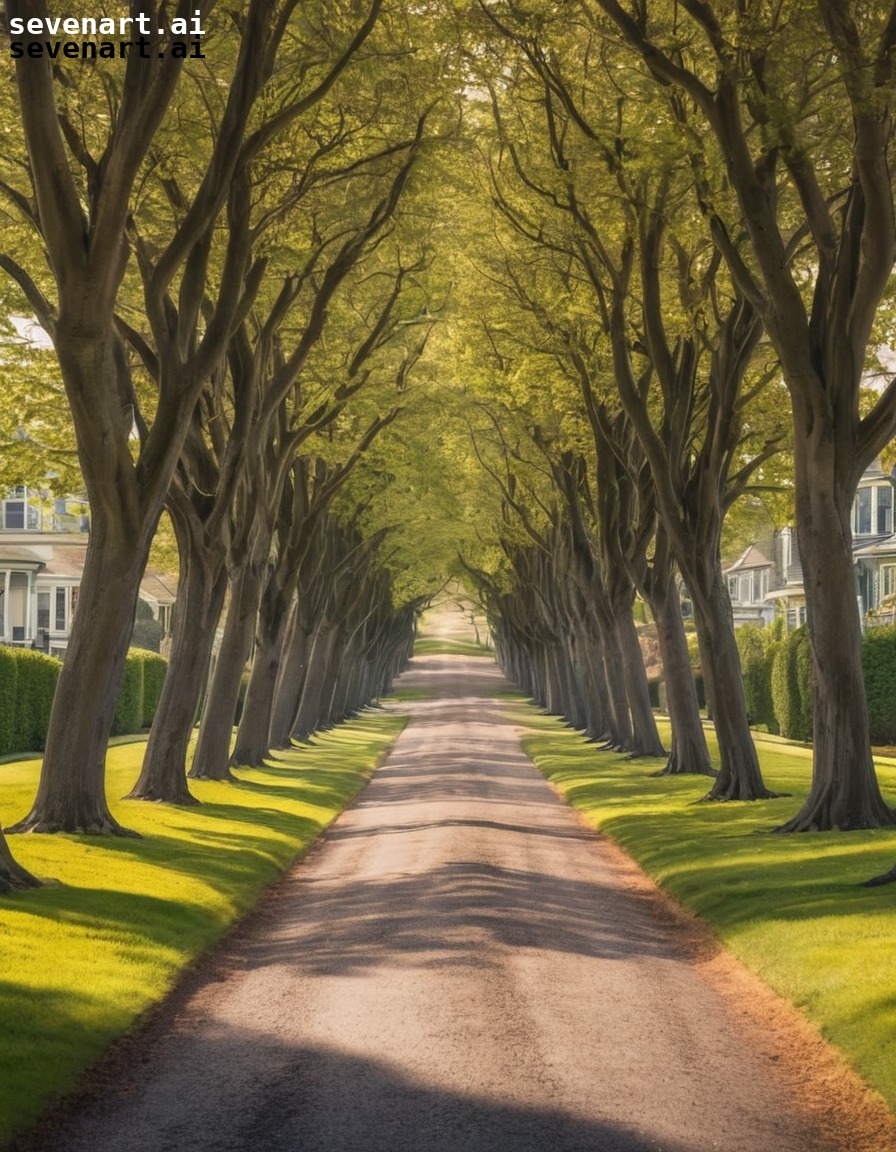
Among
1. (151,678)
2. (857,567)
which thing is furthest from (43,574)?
(857,567)

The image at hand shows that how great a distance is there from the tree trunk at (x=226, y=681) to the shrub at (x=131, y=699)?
778 inches

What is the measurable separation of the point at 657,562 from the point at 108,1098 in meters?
26.6

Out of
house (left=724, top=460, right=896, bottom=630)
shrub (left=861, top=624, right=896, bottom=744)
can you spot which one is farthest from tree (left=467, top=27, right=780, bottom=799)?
house (left=724, top=460, right=896, bottom=630)

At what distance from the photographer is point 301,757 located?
136ft

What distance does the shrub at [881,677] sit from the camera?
41344 mm

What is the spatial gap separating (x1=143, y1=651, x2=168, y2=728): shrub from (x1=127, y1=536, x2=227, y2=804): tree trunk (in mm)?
28324

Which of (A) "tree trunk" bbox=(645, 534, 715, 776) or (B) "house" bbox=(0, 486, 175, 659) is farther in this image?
(B) "house" bbox=(0, 486, 175, 659)

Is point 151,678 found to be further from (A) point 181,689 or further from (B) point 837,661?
(B) point 837,661

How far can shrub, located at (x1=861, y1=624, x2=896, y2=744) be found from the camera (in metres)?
41.3

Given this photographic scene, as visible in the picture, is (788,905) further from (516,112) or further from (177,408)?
(516,112)

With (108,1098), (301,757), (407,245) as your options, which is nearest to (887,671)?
(301,757)

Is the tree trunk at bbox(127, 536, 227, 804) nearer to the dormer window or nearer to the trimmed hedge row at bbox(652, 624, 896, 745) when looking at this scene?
the trimmed hedge row at bbox(652, 624, 896, 745)

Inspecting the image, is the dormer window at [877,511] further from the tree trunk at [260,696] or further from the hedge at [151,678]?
the tree trunk at [260,696]

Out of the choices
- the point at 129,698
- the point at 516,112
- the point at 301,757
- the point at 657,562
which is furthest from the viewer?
the point at 129,698
